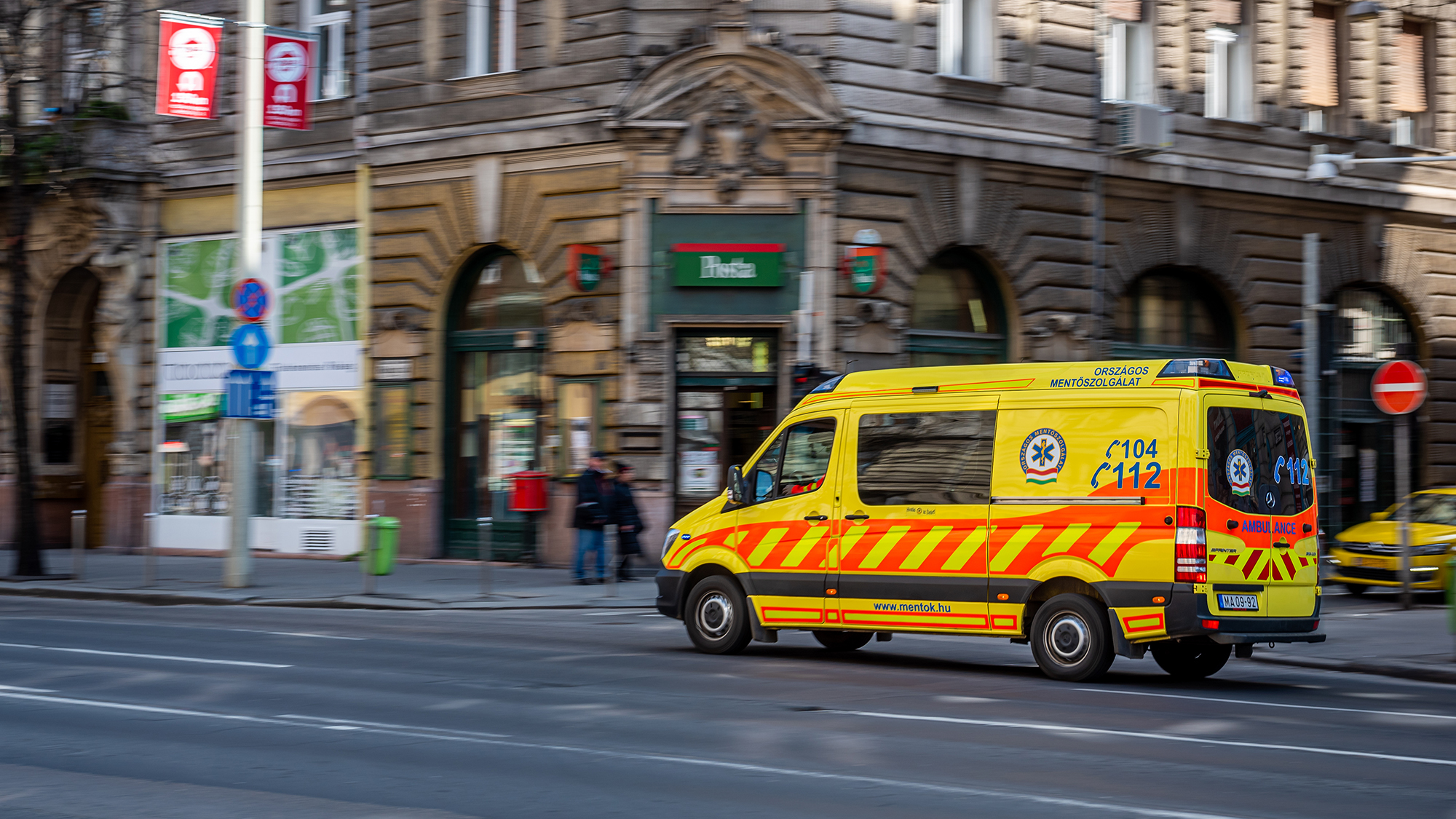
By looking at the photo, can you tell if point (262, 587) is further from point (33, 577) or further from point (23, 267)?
point (23, 267)

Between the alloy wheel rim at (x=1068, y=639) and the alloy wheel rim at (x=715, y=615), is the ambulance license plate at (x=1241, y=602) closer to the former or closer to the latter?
the alloy wheel rim at (x=1068, y=639)

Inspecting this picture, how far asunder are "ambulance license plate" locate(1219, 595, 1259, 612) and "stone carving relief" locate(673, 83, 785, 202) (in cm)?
1192

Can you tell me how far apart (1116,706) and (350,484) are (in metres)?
17.4

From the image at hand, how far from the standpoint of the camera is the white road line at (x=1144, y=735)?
826 centimetres

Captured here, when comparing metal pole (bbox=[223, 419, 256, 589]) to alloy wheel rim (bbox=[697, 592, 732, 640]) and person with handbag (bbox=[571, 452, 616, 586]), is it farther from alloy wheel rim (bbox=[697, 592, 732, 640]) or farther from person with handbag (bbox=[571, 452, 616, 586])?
alloy wheel rim (bbox=[697, 592, 732, 640])

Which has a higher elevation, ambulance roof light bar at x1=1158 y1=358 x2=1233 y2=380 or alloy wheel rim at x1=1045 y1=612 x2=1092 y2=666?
ambulance roof light bar at x1=1158 y1=358 x2=1233 y2=380

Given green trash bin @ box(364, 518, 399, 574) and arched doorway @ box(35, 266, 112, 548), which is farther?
arched doorway @ box(35, 266, 112, 548)

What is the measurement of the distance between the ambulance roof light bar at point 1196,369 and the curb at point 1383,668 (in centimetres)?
339

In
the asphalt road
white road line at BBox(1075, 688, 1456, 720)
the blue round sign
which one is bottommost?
white road line at BBox(1075, 688, 1456, 720)

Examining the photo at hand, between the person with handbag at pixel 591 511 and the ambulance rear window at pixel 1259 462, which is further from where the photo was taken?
the person with handbag at pixel 591 511

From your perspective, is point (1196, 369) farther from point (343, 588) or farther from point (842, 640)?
point (343, 588)

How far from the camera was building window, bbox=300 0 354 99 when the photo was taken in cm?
2556

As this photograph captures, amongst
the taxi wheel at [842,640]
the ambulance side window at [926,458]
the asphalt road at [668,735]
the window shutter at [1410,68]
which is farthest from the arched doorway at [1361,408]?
the ambulance side window at [926,458]

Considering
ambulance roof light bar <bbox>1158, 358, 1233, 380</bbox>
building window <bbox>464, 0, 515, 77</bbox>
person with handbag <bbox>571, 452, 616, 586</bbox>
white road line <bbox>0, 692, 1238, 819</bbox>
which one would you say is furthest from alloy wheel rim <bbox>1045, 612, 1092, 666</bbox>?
building window <bbox>464, 0, 515, 77</bbox>
